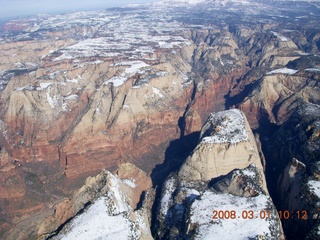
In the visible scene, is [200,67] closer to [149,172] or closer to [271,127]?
[271,127]

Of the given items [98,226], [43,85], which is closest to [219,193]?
[98,226]

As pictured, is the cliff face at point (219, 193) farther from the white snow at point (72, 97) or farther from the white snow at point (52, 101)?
the white snow at point (72, 97)

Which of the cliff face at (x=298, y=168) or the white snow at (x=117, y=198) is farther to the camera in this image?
the white snow at (x=117, y=198)

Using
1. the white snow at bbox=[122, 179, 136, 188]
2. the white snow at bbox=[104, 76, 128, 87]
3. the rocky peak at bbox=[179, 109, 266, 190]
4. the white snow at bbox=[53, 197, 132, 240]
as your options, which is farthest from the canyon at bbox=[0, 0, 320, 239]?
the white snow at bbox=[122, 179, 136, 188]

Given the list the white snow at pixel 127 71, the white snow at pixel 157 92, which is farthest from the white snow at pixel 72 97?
the white snow at pixel 157 92

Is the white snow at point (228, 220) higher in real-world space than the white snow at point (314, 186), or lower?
lower

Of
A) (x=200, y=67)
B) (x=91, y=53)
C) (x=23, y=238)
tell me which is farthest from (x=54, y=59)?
(x=23, y=238)
